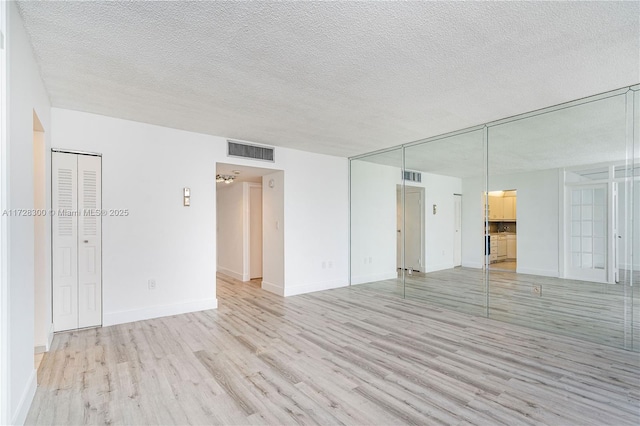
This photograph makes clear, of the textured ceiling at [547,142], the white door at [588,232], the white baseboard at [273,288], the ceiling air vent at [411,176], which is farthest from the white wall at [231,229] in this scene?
the white door at [588,232]

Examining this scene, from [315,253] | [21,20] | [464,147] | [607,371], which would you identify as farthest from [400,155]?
[21,20]

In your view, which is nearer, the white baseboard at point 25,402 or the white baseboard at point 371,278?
the white baseboard at point 25,402

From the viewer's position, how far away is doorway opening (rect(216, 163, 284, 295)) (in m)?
5.62

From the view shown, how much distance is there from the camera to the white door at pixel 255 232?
276 inches

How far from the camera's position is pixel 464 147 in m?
4.54

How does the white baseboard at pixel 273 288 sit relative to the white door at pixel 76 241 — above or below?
below

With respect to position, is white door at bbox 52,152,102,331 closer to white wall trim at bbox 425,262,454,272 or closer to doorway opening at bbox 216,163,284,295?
doorway opening at bbox 216,163,284,295

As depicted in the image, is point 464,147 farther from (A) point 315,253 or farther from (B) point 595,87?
(A) point 315,253

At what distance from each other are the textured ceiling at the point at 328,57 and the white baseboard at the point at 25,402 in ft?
8.17

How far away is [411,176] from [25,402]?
5.23 meters

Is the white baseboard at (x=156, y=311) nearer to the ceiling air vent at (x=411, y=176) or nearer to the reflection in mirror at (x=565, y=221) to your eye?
the ceiling air vent at (x=411, y=176)

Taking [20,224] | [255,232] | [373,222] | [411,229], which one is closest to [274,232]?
[255,232]

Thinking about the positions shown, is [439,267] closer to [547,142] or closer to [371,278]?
[371,278]

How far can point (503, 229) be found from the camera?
13.1 ft
